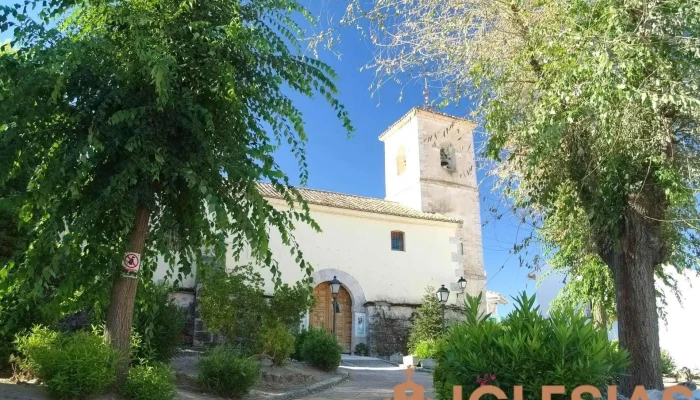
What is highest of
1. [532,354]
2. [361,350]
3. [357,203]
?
[357,203]

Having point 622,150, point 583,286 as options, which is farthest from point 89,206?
point 583,286

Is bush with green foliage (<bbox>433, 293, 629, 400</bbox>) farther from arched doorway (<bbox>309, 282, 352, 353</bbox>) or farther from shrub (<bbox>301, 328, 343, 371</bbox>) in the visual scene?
arched doorway (<bbox>309, 282, 352, 353</bbox>)

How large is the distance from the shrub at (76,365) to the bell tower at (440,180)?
18.4 meters

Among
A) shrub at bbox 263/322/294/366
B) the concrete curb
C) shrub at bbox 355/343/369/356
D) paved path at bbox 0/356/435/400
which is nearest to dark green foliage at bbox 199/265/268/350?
shrub at bbox 263/322/294/366

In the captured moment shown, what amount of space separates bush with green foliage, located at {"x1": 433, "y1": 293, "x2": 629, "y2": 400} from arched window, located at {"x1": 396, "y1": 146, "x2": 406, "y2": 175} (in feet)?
72.7

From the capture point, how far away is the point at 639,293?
7.60 metres

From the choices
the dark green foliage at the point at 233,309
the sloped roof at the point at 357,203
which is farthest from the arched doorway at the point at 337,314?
the dark green foliage at the point at 233,309

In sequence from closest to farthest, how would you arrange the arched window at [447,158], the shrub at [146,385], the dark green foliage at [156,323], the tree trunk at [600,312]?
the shrub at [146,385]
the dark green foliage at [156,323]
the tree trunk at [600,312]
the arched window at [447,158]

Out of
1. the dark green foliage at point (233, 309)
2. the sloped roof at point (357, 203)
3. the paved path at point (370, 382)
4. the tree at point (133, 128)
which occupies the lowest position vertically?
the paved path at point (370, 382)

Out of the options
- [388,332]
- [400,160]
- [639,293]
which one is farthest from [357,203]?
[639,293]

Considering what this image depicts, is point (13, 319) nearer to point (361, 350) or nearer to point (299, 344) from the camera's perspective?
point (299, 344)

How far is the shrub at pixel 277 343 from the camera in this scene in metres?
11.8

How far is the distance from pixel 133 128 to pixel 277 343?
6.09m

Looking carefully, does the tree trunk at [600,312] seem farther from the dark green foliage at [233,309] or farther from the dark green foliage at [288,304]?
the dark green foliage at [233,309]
